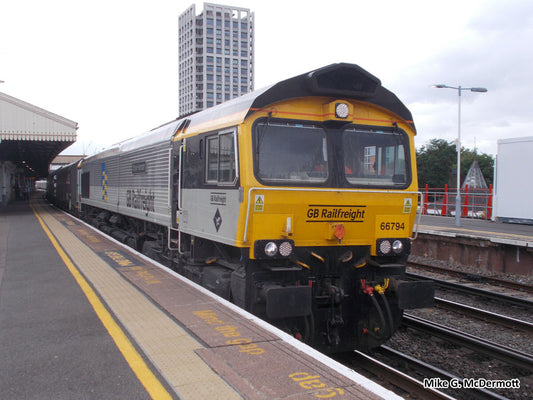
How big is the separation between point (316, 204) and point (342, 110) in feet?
4.23

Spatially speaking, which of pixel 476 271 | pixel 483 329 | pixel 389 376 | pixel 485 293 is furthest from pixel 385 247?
pixel 476 271

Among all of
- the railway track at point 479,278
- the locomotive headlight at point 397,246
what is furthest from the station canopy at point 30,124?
the locomotive headlight at point 397,246

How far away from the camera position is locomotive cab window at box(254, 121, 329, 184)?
18.0ft

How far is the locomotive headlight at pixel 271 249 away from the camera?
5363mm

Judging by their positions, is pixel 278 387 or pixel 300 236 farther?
pixel 300 236

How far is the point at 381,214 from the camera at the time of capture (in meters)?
6.09

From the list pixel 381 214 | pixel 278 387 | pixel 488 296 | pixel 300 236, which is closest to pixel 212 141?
pixel 300 236

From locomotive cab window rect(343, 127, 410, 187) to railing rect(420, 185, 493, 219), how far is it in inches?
609

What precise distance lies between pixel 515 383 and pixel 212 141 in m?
5.00

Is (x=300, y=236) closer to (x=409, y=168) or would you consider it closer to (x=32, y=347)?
(x=409, y=168)

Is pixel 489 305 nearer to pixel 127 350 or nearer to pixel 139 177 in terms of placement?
pixel 127 350

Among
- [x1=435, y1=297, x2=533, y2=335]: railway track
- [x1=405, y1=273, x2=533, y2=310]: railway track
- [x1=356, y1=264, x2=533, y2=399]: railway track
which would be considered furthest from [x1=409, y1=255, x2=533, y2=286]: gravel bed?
[x1=435, y1=297, x2=533, y2=335]: railway track

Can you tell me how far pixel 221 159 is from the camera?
6.03 metres

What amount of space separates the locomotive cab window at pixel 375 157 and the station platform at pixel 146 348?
240cm
